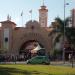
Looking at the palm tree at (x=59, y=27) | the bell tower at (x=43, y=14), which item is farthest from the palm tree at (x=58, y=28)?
the bell tower at (x=43, y=14)

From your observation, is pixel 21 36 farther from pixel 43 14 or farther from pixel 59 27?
pixel 43 14

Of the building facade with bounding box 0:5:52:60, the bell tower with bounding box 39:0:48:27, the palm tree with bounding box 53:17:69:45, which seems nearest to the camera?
the palm tree with bounding box 53:17:69:45

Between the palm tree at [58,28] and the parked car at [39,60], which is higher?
the palm tree at [58,28]

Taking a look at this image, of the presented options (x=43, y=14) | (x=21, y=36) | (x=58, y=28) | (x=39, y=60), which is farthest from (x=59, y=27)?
(x=43, y=14)

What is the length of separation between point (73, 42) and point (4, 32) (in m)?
19.7

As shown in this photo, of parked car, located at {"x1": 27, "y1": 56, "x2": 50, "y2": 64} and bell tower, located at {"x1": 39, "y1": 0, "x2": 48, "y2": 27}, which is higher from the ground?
bell tower, located at {"x1": 39, "y1": 0, "x2": 48, "y2": 27}

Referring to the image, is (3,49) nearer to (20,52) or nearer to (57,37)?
(20,52)

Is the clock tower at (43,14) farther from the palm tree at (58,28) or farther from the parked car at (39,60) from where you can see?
the parked car at (39,60)

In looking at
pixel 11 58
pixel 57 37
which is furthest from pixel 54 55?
pixel 11 58

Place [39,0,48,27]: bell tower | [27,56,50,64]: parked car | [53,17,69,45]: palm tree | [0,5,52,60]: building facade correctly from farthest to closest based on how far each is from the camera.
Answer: [39,0,48,27]: bell tower < [0,5,52,60]: building facade < [53,17,69,45]: palm tree < [27,56,50,64]: parked car

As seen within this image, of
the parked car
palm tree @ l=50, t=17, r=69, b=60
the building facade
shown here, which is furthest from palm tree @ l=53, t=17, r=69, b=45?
the parked car

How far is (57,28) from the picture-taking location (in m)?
82.1

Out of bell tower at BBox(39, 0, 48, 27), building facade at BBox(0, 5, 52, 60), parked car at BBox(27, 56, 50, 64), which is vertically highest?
bell tower at BBox(39, 0, 48, 27)

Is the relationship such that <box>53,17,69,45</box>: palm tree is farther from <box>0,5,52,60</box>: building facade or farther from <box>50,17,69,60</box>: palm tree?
<box>0,5,52,60</box>: building facade
